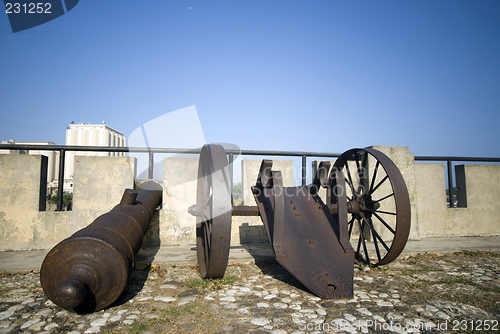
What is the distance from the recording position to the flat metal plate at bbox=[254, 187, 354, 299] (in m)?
2.90

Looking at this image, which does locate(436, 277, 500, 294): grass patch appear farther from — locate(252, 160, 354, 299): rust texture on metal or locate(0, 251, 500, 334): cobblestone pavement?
locate(252, 160, 354, 299): rust texture on metal

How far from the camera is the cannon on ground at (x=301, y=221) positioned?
279 centimetres

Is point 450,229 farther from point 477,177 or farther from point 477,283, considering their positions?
point 477,283

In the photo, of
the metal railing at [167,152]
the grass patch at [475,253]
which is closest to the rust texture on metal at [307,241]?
the metal railing at [167,152]

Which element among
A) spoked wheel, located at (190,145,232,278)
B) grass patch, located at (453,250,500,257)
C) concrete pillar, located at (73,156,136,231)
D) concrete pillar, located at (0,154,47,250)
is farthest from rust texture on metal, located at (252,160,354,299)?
concrete pillar, located at (0,154,47,250)

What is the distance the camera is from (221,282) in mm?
3197

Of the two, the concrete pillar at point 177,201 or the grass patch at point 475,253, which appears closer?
the grass patch at point 475,253

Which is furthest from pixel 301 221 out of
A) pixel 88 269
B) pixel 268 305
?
pixel 88 269

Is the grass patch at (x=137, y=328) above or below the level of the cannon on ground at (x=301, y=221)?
below

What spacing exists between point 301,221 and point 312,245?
40cm

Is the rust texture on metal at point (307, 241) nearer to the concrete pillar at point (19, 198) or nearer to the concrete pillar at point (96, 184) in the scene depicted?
the concrete pillar at point (96, 184)

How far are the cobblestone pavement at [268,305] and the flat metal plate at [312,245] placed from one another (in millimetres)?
148

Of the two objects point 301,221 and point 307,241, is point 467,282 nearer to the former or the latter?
point 307,241

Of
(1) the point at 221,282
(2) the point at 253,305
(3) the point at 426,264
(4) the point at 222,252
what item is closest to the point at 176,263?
(1) the point at 221,282
